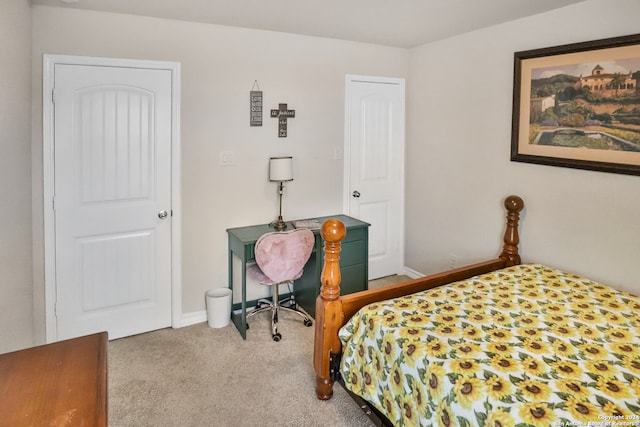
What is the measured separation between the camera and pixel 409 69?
13.7 feet

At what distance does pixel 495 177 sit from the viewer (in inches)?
134

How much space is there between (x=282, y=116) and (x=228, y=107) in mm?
458

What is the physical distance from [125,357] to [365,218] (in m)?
2.37

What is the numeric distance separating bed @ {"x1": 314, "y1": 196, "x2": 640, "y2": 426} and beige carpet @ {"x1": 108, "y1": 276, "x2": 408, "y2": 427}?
20 cm

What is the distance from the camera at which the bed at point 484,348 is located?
4.79 feet

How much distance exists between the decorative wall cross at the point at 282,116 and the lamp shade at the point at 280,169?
0.93 feet

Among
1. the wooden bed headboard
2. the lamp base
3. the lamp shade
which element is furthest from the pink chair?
the wooden bed headboard

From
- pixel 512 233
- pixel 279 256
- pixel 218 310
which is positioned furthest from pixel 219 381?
pixel 512 233

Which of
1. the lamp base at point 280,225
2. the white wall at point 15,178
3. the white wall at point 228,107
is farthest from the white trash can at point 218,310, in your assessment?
the white wall at point 15,178

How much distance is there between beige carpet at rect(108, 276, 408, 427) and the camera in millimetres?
2281

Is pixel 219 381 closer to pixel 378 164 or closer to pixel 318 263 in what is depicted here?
pixel 318 263

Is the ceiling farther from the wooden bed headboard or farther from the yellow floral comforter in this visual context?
the yellow floral comforter

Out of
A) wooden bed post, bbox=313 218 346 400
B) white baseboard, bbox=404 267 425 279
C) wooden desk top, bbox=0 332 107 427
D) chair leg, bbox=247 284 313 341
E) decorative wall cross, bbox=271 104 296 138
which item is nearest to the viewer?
wooden desk top, bbox=0 332 107 427

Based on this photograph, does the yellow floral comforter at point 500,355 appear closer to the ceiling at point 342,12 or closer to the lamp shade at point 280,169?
the lamp shade at point 280,169
